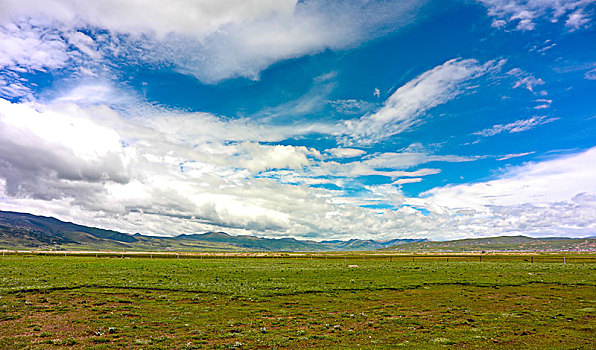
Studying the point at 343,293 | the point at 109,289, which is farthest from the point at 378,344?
the point at 109,289

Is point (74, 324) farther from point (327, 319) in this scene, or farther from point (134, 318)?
point (327, 319)

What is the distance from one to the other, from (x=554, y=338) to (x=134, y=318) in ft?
99.7

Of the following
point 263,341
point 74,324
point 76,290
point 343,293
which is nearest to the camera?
point 263,341

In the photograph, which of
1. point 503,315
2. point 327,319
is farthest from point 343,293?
point 503,315

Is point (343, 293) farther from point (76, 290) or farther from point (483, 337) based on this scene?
point (76, 290)

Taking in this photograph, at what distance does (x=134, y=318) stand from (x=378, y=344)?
19.6m

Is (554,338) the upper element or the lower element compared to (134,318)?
upper

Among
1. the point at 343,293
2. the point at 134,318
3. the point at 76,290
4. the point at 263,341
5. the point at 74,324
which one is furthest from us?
the point at 343,293

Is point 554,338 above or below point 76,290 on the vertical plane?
above

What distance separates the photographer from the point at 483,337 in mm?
19250

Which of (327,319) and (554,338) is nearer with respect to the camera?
(554,338)

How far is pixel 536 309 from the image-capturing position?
27609 millimetres

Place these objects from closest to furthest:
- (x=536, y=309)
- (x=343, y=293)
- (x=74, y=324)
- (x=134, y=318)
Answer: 1. (x=74, y=324)
2. (x=134, y=318)
3. (x=536, y=309)
4. (x=343, y=293)

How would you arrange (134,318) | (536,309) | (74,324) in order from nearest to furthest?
(74,324), (134,318), (536,309)
